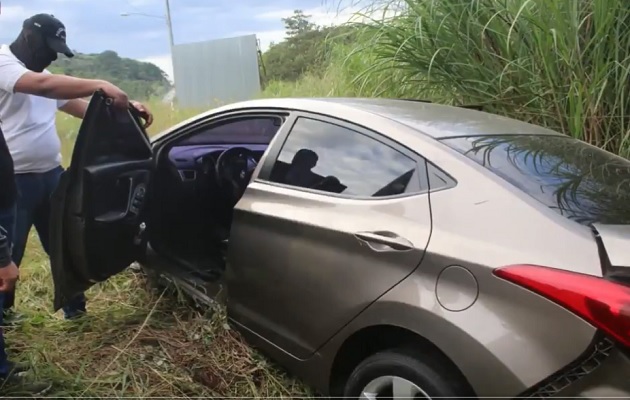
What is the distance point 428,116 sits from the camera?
2490 mm

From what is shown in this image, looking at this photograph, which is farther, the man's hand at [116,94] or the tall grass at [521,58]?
the tall grass at [521,58]

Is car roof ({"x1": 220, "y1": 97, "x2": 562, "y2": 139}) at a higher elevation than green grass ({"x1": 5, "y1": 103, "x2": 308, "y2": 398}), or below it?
higher

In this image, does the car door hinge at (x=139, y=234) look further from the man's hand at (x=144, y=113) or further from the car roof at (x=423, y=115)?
the car roof at (x=423, y=115)

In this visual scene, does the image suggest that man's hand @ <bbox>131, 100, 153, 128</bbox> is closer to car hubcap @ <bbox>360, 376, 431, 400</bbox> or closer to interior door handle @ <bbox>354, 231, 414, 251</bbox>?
interior door handle @ <bbox>354, 231, 414, 251</bbox>

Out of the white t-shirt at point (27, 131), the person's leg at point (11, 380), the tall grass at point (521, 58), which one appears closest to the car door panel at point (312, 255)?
the person's leg at point (11, 380)

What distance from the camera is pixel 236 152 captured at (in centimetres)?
357

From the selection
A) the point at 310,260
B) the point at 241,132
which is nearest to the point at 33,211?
the point at 241,132

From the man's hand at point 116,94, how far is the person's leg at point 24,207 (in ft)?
2.39

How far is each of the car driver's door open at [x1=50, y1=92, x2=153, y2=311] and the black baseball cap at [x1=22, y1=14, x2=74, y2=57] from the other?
0.56 meters

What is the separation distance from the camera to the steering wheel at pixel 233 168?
356 cm

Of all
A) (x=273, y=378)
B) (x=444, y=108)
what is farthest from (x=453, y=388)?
(x=444, y=108)

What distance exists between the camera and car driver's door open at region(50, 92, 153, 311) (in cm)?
283

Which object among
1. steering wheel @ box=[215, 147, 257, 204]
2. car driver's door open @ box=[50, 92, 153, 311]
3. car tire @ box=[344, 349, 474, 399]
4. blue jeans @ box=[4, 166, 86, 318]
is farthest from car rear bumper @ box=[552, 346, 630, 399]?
blue jeans @ box=[4, 166, 86, 318]

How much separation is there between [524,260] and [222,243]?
2183 millimetres
